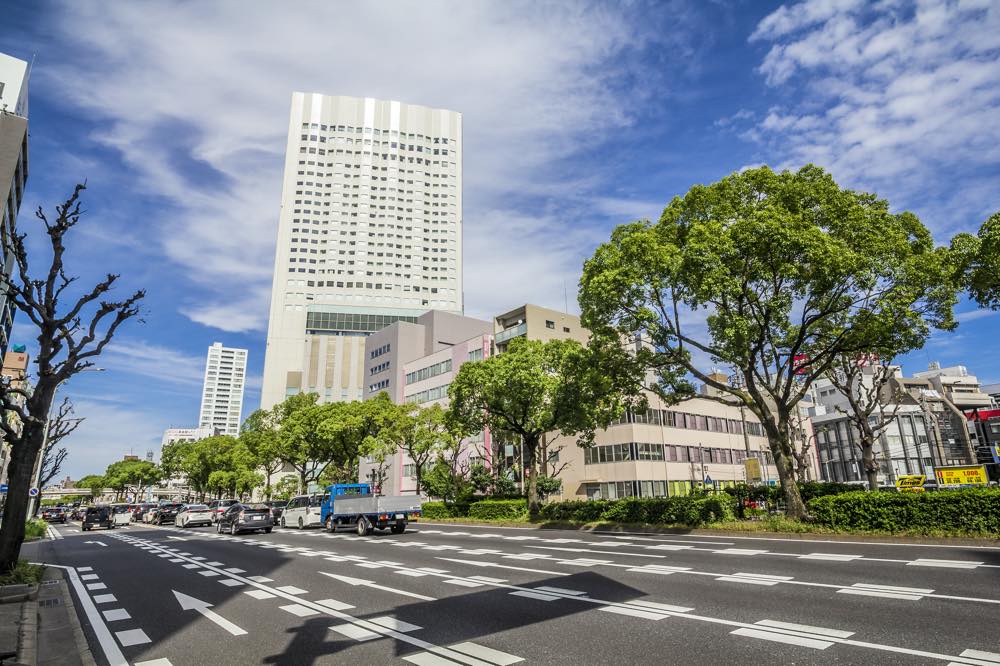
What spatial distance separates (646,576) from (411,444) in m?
37.4

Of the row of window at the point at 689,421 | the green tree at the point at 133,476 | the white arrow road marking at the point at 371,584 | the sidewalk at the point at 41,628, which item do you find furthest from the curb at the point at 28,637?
the green tree at the point at 133,476

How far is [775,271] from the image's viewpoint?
18.4 meters

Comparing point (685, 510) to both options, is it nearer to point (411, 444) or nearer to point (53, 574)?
point (53, 574)

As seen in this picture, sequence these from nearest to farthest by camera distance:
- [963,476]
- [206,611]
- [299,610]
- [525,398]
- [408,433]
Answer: [299,610] → [206,611] → [963,476] → [525,398] → [408,433]

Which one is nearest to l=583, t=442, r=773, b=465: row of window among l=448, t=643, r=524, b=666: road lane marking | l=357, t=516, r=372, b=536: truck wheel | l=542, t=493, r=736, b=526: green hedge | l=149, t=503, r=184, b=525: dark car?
l=542, t=493, r=736, b=526: green hedge

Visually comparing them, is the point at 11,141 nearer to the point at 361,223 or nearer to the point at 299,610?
the point at 299,610

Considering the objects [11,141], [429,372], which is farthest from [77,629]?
[11,141]

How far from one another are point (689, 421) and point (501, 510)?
113 ft

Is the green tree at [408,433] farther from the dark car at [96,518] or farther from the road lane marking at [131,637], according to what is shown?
the road lane marking at [131,637]

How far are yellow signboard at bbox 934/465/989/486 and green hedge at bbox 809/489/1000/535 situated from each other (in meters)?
12.9

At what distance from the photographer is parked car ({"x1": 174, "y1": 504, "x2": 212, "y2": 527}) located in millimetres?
36719

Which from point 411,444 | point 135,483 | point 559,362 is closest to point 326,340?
point 135,483

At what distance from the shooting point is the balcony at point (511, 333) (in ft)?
197

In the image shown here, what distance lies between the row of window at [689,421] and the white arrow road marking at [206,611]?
42.2 m
